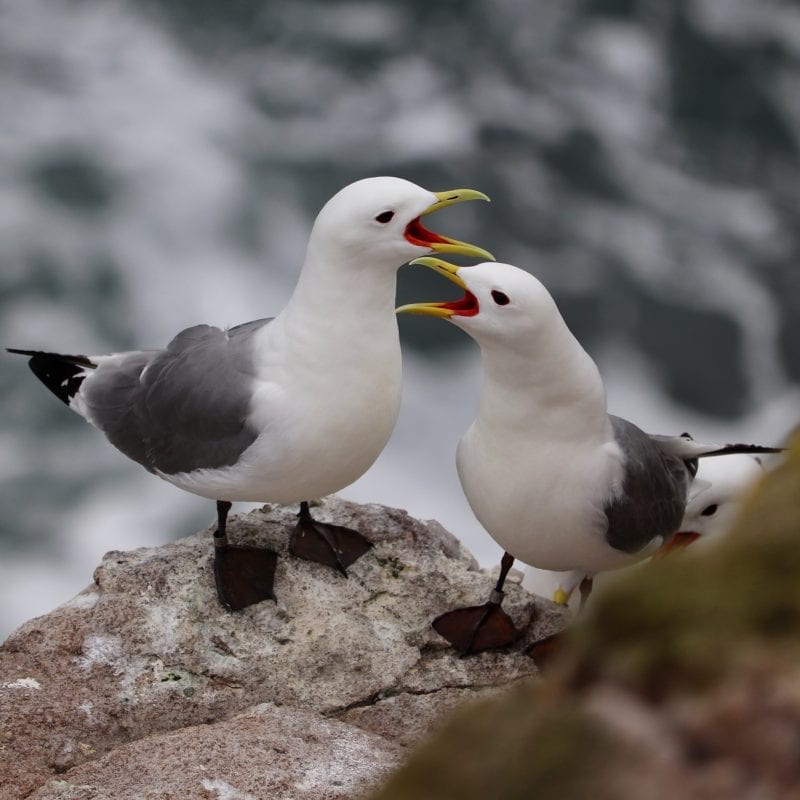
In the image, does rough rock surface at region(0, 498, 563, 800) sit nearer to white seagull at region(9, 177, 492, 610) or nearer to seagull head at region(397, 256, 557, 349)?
white seagull at region(9, 177, 492, 610)

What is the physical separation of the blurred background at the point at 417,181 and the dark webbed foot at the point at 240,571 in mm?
6134

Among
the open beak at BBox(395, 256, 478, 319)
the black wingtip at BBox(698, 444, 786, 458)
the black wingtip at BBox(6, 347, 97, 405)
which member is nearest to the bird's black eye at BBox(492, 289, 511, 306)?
the open beak at BBox(395, 256, 478, 319)

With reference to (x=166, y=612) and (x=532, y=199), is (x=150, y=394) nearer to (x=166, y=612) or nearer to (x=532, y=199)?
(x=166, y=612)

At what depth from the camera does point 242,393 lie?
16.1ft

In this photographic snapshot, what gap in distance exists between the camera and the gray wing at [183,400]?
494 cm

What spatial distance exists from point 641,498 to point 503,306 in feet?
3.27

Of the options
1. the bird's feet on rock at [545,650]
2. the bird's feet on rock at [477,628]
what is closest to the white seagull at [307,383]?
the bird's feet on rock at [477,628]

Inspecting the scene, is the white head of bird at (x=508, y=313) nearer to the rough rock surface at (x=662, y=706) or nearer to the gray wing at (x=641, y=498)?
the gray wing at (x=641, y=498)

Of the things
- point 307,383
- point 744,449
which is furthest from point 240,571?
point 744,449

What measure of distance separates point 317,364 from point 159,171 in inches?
389

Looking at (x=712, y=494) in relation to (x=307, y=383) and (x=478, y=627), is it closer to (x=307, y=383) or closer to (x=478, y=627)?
(x=478, y=627)

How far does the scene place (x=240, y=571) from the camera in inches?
203

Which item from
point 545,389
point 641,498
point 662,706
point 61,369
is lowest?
point 61,369

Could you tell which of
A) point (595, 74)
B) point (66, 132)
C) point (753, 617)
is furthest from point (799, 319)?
point (753, 617)
